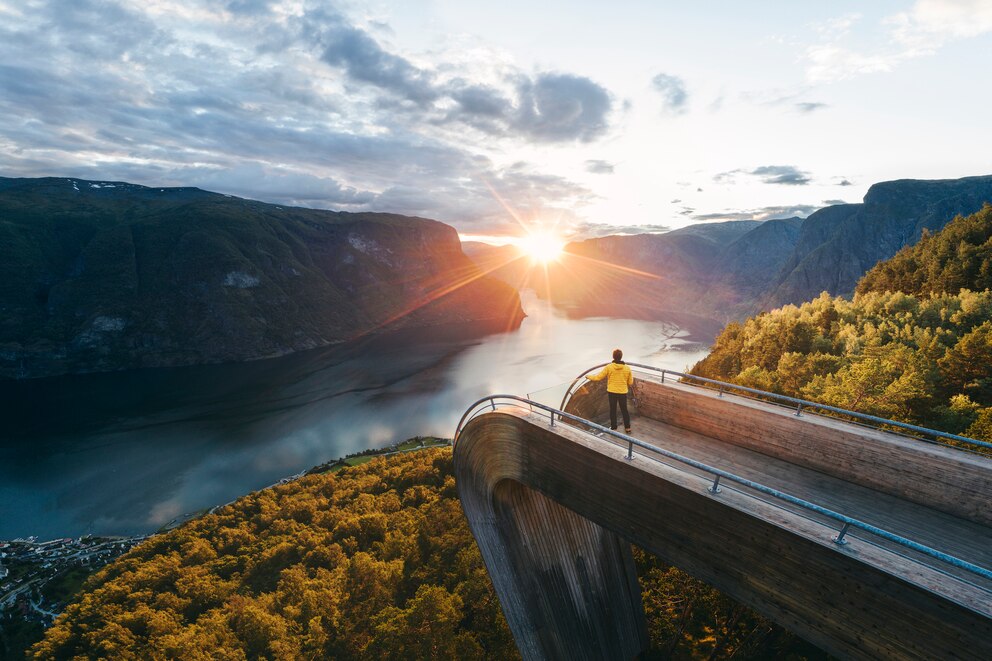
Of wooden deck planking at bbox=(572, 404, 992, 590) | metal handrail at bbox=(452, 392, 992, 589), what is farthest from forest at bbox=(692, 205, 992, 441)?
metal handrail at bbox=(452, 392, 992, 589)

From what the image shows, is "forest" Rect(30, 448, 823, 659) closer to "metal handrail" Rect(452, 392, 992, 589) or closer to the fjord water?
"metal handrail" Rect(452, 392, 992, 589)

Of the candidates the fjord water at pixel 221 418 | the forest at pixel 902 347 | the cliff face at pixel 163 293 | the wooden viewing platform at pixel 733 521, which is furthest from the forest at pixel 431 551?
the cliff face at pixel 163 293

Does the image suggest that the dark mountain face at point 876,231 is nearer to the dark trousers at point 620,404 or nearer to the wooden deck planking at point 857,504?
the wooden deck planking at point 857,504

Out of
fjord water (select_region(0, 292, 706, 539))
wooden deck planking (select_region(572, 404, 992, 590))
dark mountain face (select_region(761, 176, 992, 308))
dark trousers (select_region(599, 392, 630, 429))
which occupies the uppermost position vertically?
dark mountain face (select_region(761, 176, 992, 308))

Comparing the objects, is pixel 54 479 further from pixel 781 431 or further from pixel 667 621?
pixel 781 431

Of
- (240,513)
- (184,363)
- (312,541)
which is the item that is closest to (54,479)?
(240,513)

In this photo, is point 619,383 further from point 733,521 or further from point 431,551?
point 431,551
